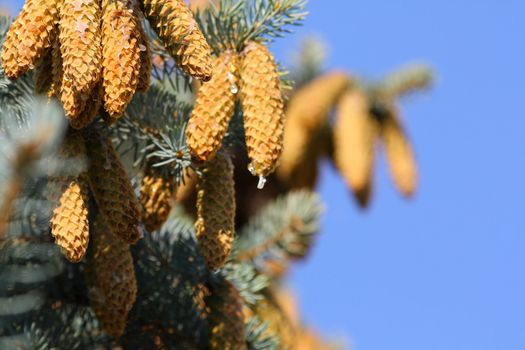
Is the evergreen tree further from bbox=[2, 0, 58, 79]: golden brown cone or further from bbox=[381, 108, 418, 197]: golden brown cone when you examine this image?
bbox=[381, 108, 418, 197]: golden brown cone

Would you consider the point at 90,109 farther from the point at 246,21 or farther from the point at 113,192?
the point at 246,21

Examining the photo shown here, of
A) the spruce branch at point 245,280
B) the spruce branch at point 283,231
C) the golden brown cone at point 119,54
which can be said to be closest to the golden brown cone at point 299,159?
the spruce branch at point 283,231

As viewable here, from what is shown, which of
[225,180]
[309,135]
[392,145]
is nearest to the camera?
[225,180]

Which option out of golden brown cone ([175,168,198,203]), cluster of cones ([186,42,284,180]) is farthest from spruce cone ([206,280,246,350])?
cluster of cones ([186,42,284,180])

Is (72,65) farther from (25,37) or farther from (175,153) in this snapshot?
(175,153)

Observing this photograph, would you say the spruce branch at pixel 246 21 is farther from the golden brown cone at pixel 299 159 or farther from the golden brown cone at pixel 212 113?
the golden brown cone at pixel 299 159

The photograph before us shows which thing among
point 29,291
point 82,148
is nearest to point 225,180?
point 82,148
